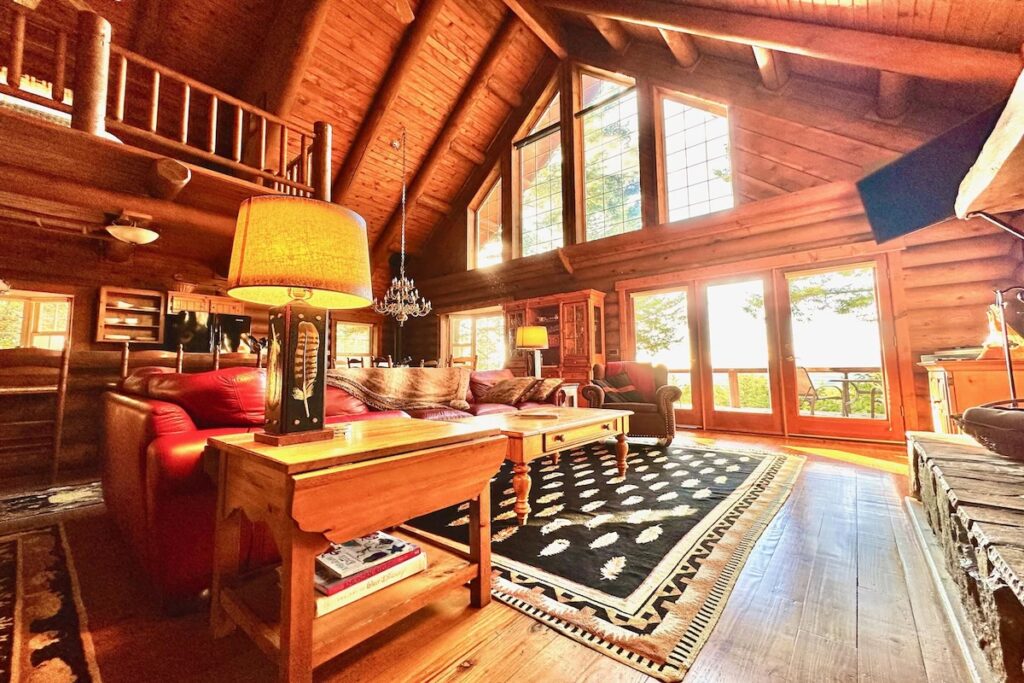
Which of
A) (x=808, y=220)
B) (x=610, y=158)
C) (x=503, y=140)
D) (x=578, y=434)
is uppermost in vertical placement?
(x=503, y=140)

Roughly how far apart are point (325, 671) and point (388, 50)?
262 inches

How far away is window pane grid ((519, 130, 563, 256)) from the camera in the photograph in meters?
6.57

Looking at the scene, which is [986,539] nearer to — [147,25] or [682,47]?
[682,47]

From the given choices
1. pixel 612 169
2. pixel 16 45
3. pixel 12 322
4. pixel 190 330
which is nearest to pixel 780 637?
pixel 16 45

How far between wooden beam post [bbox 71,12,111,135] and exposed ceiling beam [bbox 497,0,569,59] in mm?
4093

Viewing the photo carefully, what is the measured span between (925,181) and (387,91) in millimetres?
5960

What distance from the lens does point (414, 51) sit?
523cm

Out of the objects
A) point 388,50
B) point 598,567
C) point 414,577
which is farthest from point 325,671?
point 388,50

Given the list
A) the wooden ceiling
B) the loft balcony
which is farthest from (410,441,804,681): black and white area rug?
the loft balcony

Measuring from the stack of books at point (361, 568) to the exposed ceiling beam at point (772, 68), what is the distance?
5005 mm

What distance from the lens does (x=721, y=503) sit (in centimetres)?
223

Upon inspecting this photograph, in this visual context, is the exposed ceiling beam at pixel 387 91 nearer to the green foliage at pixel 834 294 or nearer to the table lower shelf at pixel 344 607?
the green foliage at pixel 834 294

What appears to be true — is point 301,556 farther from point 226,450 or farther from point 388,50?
point 388,50

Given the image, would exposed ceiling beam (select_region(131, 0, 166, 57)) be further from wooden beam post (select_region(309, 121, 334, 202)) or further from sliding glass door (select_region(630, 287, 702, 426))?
sliding glass door (select_region(630, 287, 702, 426))
